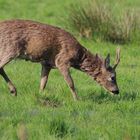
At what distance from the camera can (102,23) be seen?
18.8 meters

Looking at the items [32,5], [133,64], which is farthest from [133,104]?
[32,5]

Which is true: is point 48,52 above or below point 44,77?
above

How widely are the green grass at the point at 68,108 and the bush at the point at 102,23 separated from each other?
7.46 ft

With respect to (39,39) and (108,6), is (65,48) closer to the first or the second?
(39,39)

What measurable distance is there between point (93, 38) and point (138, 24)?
126 centimetres

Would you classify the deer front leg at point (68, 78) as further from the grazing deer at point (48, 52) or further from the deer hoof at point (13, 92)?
the deer hoof at point (13, 92)

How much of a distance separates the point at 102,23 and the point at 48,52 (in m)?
6.55

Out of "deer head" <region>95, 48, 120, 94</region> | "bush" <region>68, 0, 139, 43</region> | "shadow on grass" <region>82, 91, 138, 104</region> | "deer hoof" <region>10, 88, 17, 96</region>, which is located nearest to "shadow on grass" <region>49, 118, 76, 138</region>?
"shadow on grass" <region>82, 91, 138, 104</region>

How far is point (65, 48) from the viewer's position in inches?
493

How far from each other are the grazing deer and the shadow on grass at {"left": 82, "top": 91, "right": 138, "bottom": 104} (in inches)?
6.2

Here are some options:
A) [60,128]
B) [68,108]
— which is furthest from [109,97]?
[60,128]

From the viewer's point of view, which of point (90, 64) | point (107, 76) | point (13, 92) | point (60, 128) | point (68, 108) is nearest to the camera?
point (60, 128)

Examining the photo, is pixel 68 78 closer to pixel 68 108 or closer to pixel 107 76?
pixel 107 76

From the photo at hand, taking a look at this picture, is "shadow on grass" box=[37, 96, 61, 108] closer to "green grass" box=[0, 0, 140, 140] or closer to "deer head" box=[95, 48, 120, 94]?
"green grass" box=[0, 0, 140, 140]
